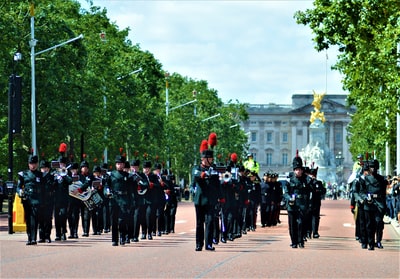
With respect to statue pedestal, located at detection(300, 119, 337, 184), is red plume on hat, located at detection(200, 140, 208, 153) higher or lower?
lower

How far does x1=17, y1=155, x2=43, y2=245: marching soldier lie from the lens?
2761 cm

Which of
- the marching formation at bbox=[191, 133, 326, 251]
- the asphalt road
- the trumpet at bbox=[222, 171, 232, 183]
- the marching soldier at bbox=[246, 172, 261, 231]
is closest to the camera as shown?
the asphalt road

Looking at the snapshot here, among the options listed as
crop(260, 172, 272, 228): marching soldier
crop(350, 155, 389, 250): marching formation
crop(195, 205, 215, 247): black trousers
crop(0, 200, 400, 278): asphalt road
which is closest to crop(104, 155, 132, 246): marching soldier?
crop(0, 200, 400, 278): asphalt road

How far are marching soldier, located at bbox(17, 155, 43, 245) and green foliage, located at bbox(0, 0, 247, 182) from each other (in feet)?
57.4

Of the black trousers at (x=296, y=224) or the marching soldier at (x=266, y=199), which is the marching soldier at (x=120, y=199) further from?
the marching soldier at (x=266, y=199)

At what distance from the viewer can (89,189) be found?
31891mm

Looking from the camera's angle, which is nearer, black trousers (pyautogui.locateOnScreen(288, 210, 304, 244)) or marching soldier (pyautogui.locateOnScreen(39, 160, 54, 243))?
black trousers (pyautogui.locateOnScreen(288, 210, 304, 244))

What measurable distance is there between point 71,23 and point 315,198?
34.8m

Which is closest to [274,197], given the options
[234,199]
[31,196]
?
[234,199]

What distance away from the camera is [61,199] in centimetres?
3023

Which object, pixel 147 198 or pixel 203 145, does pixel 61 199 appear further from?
pixel 203 145

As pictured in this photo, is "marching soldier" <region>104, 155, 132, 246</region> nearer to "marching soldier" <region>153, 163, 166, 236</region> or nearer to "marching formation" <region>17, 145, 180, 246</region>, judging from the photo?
"marching formation" <region>17, 145, 180, 246</region>

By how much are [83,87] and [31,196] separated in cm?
3401

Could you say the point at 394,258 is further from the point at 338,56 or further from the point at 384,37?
the point at 338,56
